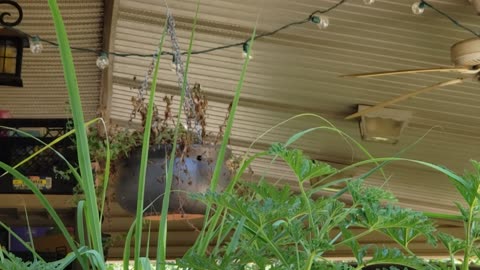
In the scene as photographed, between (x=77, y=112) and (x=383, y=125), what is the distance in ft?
18.5

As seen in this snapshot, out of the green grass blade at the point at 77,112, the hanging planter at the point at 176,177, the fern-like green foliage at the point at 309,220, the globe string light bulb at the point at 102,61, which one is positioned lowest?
the fern-like green foliage at the point at 309,220

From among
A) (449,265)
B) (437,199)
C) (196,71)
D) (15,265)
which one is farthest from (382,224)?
(437,199)

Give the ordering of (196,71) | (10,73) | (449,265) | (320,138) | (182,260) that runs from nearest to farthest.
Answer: (182,260) → (449,265) → (10,73) → (196,71) → (320,138)

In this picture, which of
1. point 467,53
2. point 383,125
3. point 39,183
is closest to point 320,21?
point 467,53

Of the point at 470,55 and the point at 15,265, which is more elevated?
the point at 470,55

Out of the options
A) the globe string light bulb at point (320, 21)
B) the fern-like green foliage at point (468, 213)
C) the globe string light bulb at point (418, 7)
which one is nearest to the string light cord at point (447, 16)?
the globe string light bulb at point (418, 7)

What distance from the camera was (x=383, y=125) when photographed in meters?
6.34

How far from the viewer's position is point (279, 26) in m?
5.56

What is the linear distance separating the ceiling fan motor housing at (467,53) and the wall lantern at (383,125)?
1859mm

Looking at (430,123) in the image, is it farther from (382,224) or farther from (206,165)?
(382,224)

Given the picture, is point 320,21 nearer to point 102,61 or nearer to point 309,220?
point 102,61

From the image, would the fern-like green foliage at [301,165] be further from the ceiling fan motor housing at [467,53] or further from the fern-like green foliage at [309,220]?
the ceiling fan motor housing at [467,53]

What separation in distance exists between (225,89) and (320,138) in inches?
48.9

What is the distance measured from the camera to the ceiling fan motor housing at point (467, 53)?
4.30 m
